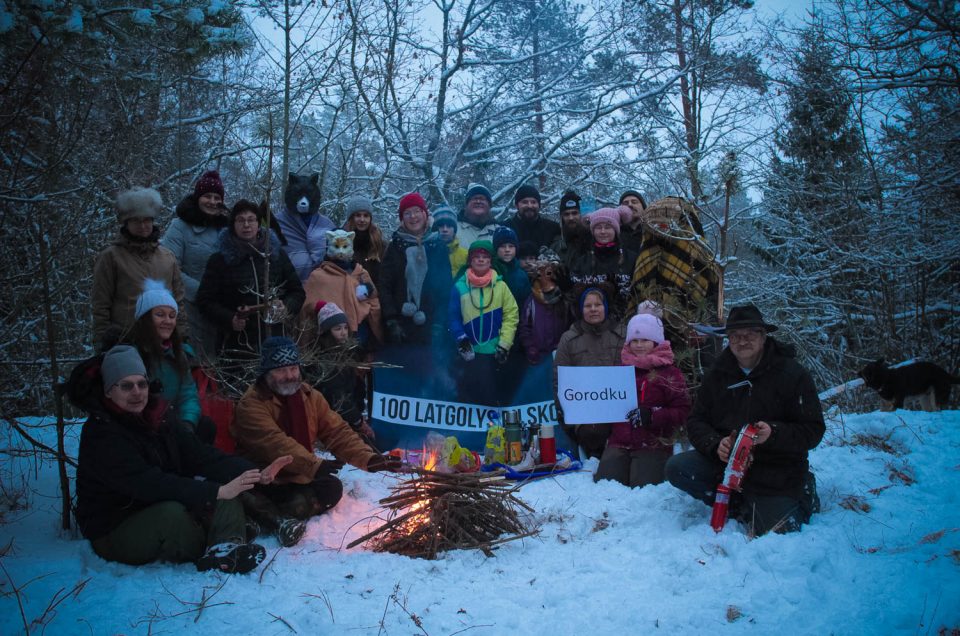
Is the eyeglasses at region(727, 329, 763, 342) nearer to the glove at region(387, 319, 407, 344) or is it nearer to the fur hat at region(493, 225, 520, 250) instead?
the fur hat at region(493, 225, 520, 250)

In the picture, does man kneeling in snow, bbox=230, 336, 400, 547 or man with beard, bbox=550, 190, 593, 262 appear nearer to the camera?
man kneeling in snow, bbox=230, 336, 400, 547

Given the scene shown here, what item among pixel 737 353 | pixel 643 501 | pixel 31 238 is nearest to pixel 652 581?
pixel 643 501

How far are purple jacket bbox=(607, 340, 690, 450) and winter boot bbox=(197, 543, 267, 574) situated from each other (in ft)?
11.2

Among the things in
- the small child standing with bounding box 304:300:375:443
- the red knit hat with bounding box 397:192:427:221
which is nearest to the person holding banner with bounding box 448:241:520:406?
the red knit hat with bounding box 397:192:427:221

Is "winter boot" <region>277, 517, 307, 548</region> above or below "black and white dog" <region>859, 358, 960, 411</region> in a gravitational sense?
below

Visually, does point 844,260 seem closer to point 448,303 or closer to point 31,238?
point 448,303

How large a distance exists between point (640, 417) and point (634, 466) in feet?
1.41

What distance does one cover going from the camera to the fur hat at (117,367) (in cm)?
406

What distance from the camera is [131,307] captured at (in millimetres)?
5520

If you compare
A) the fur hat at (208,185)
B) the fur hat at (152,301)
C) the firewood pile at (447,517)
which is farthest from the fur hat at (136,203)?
the firewood pile at (447,517)

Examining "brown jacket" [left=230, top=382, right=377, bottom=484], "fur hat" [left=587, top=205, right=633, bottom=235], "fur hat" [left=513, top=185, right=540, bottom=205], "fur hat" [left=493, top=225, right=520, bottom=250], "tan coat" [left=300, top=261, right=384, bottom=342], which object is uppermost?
"fur hat" [left=513, top=185, right=540, bottom=205]

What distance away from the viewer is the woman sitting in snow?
402 centimetres

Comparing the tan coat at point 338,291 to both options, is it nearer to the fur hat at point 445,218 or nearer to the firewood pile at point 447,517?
the fur hat at point 445,218

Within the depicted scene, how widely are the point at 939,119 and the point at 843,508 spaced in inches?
213
